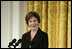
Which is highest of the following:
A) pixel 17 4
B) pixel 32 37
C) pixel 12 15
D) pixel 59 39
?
pixel 17 4

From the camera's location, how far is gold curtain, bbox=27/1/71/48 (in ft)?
7.22

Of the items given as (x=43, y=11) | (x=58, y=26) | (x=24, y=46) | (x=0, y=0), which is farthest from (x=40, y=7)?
(x=24, y=46)

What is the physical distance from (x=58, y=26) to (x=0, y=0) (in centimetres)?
115

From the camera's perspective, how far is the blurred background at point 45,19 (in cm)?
221

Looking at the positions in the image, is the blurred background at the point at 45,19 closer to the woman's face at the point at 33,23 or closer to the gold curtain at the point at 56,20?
the gold curtain at the point at 56,20

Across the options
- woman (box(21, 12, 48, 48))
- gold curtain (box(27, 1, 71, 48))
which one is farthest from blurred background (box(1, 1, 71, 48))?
woman (box(21, 12, 48, 48))

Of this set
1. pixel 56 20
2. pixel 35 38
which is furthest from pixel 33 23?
pixel 56 20

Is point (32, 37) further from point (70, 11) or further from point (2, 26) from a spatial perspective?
point (2, 26)

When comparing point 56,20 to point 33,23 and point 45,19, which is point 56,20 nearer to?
point 45,19

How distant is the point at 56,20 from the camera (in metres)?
2.29

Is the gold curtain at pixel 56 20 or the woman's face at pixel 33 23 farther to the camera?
the gold curtain at pixel 56 20

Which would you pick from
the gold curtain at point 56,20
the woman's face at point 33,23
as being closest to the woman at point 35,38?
the woman's face at point 33,23

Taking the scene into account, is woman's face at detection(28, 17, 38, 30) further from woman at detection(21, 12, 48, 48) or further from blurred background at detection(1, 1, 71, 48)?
blurred background at detection(1, 1, 71, 48)

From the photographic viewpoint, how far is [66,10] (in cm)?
220
